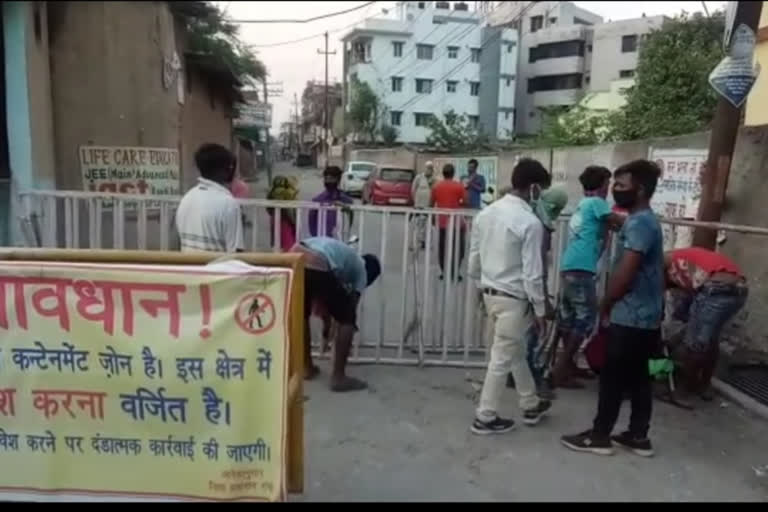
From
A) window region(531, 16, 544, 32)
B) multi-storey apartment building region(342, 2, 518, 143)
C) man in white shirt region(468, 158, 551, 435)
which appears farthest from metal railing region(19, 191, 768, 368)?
window region(531, 16, 544, 32)

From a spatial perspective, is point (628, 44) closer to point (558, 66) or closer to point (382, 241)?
point (558, 66)

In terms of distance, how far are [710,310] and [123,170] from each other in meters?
5.49

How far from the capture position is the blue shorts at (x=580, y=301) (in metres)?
4.64

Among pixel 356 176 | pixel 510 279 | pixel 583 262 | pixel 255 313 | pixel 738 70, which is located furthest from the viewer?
pixel 356 176

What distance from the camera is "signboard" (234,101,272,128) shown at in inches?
925

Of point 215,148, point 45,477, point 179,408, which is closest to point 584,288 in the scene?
point 215,148

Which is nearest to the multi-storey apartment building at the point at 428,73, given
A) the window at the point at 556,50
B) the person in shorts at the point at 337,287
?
the window at the point at 556,50

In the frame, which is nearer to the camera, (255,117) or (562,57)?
(255,117)

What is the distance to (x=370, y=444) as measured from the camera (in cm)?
374

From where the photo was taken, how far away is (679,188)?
6.87 metres

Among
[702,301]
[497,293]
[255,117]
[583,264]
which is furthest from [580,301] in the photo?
[255,117]

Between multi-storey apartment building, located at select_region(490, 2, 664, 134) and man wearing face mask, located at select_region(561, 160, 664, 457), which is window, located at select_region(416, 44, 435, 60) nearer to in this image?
multi-storey apartment building, located at select_region(490, 2, 664, 134)

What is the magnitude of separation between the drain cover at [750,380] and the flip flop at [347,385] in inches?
106
